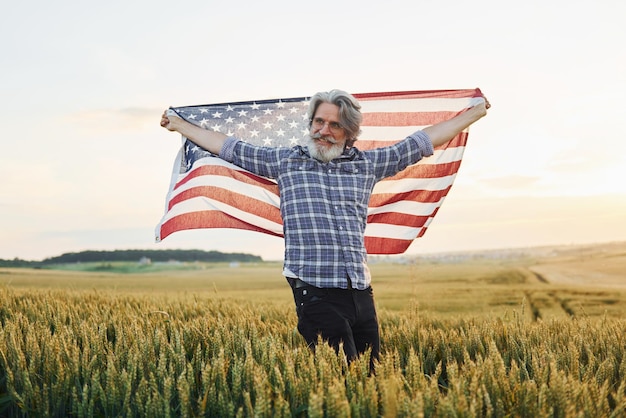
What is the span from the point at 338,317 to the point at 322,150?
1.27m

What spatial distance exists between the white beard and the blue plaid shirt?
66 millimetres

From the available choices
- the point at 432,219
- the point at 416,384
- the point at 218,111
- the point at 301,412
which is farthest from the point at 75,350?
A: the point at 432,219

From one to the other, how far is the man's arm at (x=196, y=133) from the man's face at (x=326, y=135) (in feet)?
3.01

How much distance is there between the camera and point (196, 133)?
553 centimetres

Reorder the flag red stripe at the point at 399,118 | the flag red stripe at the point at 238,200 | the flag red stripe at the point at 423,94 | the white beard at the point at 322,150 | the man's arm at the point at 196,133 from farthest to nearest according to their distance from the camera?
the flag red stripe at the point at 399,118, the flag red stripe at the point at 423,94, the flag red stripe at the point at 238,200, the man's arm at the point at 196,133, the white beard at the point at 322,150

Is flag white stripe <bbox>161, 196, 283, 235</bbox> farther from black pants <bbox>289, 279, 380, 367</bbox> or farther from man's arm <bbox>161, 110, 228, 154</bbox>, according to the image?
black pants <bbox>289, 279, 380, 367</bbox>

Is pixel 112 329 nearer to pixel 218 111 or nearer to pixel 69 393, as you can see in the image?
pixel 218 111

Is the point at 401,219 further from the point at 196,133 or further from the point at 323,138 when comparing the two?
the point at 196,133

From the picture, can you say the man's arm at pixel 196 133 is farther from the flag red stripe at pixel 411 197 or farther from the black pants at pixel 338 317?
the flag red stripe at pixel 411 197

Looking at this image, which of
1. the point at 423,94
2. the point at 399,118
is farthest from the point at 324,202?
the point at 423,94

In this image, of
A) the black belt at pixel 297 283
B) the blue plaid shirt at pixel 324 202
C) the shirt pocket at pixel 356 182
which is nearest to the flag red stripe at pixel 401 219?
the blue plaid shirt at pixel 324 202

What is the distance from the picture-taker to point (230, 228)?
254 inches

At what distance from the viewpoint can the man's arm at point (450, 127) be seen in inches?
211

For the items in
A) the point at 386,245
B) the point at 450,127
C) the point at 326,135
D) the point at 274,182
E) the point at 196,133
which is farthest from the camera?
the point at 386,245
